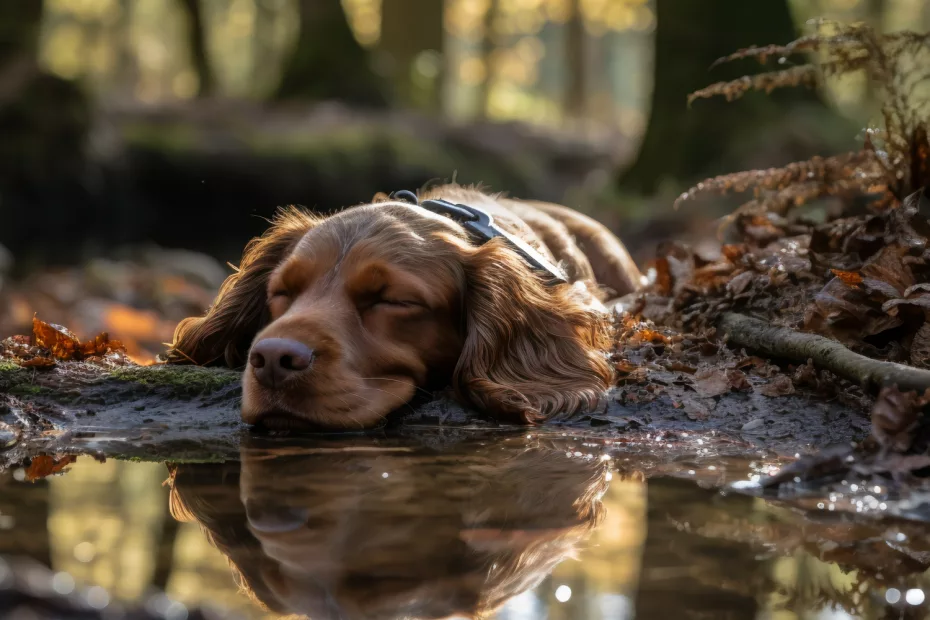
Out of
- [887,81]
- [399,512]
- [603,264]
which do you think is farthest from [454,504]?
[603,264]

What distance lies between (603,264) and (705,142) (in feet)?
18.9

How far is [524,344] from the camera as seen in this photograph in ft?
15.6

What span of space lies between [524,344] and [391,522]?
7.30 feet

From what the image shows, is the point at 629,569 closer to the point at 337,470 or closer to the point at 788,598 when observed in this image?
the point at 788,598

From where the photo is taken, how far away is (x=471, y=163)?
2075 centimetres

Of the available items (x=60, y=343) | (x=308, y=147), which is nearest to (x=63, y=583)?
(x=60, y=343)

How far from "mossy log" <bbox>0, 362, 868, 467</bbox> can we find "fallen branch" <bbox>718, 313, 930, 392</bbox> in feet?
0.61

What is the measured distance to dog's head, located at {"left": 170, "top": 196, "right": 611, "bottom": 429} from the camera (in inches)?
157

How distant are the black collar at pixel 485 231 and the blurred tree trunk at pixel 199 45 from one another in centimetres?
2143

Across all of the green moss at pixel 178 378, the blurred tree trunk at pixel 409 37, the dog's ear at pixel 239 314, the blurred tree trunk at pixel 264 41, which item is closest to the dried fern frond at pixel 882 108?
the dog's ear at pixel 239 314

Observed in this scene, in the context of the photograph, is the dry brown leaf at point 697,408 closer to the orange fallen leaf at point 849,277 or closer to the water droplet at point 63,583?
the orange fallen leaf at point 849,277

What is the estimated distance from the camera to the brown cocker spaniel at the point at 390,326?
3.99 metres

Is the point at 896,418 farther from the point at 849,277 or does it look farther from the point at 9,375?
the point at 9,375

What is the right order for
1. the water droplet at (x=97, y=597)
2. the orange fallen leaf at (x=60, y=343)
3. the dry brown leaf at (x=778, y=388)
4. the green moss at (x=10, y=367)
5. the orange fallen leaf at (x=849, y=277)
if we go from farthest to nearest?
the orange fallen leaf at (x=60, y=343)
the orange fallen leaf at (x=849, y=277)
the green moss at (x=10, y=367)
the dry brown leaf at (x=778, y=388)
the water droplet at (x=97, y=597)
